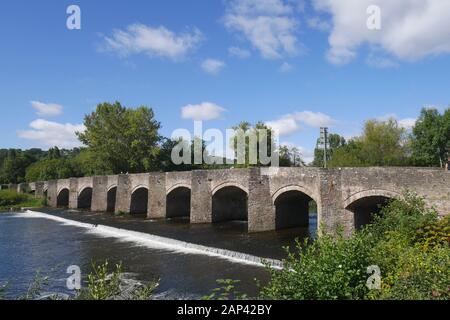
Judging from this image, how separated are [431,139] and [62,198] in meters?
50.5

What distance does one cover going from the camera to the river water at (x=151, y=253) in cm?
1384

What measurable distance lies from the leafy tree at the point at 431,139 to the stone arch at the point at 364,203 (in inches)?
1012

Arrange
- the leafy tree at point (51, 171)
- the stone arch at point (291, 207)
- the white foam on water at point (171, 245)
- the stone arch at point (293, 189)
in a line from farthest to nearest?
1. the leafy tree at point (51, 171)
2. the stone arch at point (291, 207)
3. the stone arch at point (293, 189)
4. the white foam on water at point (171, 245)

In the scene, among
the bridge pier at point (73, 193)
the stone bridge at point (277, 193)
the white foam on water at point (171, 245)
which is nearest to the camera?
the white foam on water at point (171, 245)

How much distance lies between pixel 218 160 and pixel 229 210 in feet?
105

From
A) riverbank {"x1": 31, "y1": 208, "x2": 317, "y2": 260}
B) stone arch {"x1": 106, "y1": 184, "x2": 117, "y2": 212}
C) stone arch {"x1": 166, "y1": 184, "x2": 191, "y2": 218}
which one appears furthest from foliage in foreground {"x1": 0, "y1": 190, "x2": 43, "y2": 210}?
riverbank {"x1": 31, "y1": 208, "x2": 317, "y2": 260}

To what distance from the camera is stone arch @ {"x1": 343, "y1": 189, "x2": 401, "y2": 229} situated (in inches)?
691

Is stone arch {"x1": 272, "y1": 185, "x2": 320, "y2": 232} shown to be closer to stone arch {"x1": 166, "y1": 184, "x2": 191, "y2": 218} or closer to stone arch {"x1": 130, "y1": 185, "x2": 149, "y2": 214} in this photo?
stone arch {"x1": 166, "y1": 184, "x2": 191, "y2": 218}

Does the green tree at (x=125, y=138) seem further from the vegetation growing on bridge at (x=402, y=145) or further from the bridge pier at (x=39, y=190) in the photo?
the vegetation growing on bridge at (x=402, y=145)

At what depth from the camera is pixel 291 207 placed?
26.3m

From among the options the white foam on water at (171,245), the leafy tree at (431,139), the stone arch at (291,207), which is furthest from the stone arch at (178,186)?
the leafy tree at (431,139)

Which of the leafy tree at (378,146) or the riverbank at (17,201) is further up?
Answer: the leafy tree at (378,146)

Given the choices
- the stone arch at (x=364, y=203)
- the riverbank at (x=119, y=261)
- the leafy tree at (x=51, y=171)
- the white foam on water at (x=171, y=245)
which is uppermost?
the leafy tree at (x=51, y=171)
